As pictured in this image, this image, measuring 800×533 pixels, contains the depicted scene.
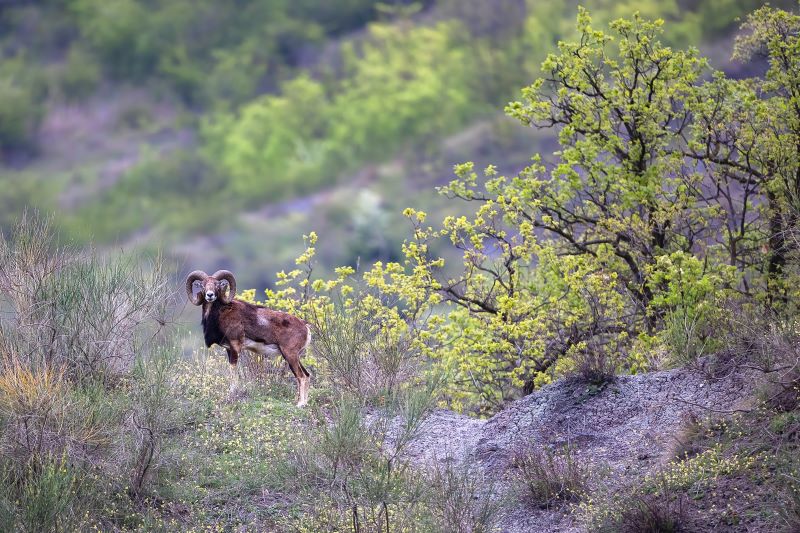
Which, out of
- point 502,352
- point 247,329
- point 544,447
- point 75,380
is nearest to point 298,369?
point 247,329

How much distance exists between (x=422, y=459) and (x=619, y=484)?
241cm

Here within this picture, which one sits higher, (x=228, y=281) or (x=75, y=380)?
(x=228, y=281)

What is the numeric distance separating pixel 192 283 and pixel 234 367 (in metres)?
1.19

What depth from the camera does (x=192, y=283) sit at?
13.9 metres

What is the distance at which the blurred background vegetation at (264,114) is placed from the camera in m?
79.5

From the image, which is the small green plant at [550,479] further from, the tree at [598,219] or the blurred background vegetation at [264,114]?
the blurred background vegetation at [264,114]

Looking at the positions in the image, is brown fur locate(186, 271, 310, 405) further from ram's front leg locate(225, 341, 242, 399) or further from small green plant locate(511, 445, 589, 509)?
small green plant locate(511, 445, 589, 509)

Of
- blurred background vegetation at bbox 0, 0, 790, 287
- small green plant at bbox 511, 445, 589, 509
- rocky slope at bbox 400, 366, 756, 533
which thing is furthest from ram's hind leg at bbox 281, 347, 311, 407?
blurred background vegetation at bbox 0, 0, 790, 287

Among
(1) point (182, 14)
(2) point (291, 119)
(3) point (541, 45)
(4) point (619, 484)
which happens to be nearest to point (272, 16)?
(1) point (182, 14)

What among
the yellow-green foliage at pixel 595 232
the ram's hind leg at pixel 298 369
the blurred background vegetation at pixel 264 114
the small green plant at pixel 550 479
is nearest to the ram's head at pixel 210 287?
the ram's hind leg at pixel 298 369

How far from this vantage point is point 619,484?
1151 centimetres

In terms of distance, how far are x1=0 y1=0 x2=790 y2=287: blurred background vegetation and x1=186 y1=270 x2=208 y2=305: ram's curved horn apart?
53017 mm

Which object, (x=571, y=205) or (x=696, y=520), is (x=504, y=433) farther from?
(x=571, y=205)

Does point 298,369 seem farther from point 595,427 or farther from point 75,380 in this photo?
point 595,427
